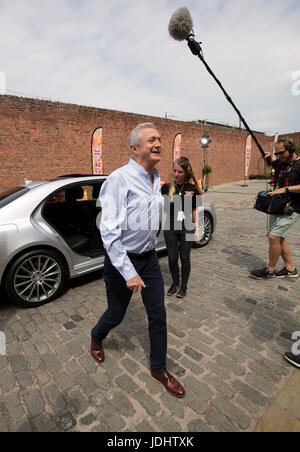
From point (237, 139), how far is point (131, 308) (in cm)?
2466

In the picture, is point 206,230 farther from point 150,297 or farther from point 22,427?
point 22,427

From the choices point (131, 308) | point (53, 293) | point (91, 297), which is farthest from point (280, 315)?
point (53, 293)

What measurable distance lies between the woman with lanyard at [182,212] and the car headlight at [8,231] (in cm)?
179

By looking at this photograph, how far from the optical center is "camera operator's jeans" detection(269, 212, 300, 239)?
3.44 meters

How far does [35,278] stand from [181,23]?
3.05m

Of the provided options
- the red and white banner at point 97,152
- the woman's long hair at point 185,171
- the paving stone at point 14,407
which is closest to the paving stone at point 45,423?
the paving stone at point 14,407

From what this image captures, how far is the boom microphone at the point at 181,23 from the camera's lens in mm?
2025

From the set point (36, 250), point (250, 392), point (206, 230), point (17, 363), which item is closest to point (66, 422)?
point (17, 363)

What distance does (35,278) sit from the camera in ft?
9.87

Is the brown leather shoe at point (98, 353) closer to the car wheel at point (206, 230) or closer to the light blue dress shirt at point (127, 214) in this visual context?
the light blue dress shirt at point (127, 214)

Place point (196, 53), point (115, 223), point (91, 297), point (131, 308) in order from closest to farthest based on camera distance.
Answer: point (115, 223), point (196, 53), point (131, 308), point (91, 297)

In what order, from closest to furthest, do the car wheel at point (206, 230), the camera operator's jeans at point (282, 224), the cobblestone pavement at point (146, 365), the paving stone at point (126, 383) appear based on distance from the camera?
1. the cobblestone pavement at point (146, 365)
2. the paving stone at point (126, 383)
3. the camera operator's jeans at point (282, 224)
4. the car wheel at point (206, 230)

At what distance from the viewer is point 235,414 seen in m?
1.70

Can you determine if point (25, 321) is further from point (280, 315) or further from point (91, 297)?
point (280, 315)
